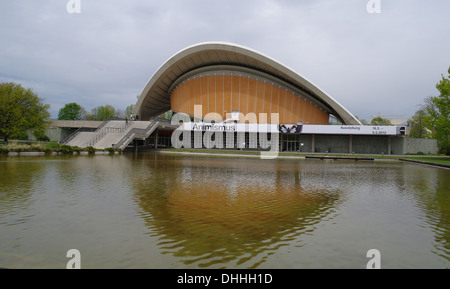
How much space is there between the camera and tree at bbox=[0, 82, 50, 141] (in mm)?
33938

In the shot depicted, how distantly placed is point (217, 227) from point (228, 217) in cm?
83

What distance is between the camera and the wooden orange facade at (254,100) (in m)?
50.7

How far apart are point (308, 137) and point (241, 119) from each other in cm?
1205

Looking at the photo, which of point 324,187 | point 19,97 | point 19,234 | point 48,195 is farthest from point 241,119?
point 19,234

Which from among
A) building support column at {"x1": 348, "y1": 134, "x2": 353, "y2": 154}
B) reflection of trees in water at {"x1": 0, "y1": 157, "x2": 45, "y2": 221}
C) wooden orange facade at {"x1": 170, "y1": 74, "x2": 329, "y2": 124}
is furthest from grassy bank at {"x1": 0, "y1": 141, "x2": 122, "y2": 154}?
building support column at {"x1": 348, "y1": 134, "x2": 353, "y2": 154}

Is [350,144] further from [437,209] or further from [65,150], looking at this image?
[437,209]

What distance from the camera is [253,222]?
21.3 ft

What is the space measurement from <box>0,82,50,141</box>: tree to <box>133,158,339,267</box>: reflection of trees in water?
3131 cm

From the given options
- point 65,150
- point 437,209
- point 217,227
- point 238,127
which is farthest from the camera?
point 238,127

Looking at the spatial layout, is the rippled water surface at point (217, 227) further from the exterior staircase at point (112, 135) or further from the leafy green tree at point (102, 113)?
the leafy green tree at point (102, 113)

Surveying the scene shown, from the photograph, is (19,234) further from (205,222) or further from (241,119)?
(241,119)

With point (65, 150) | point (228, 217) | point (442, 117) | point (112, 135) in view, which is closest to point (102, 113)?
point (112, 135)

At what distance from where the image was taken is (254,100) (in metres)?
51.2

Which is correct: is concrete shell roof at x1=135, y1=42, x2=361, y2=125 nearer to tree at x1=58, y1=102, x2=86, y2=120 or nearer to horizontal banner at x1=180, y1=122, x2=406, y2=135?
horizontal banner at x1=180, y1=122, x2=406, y2=135
